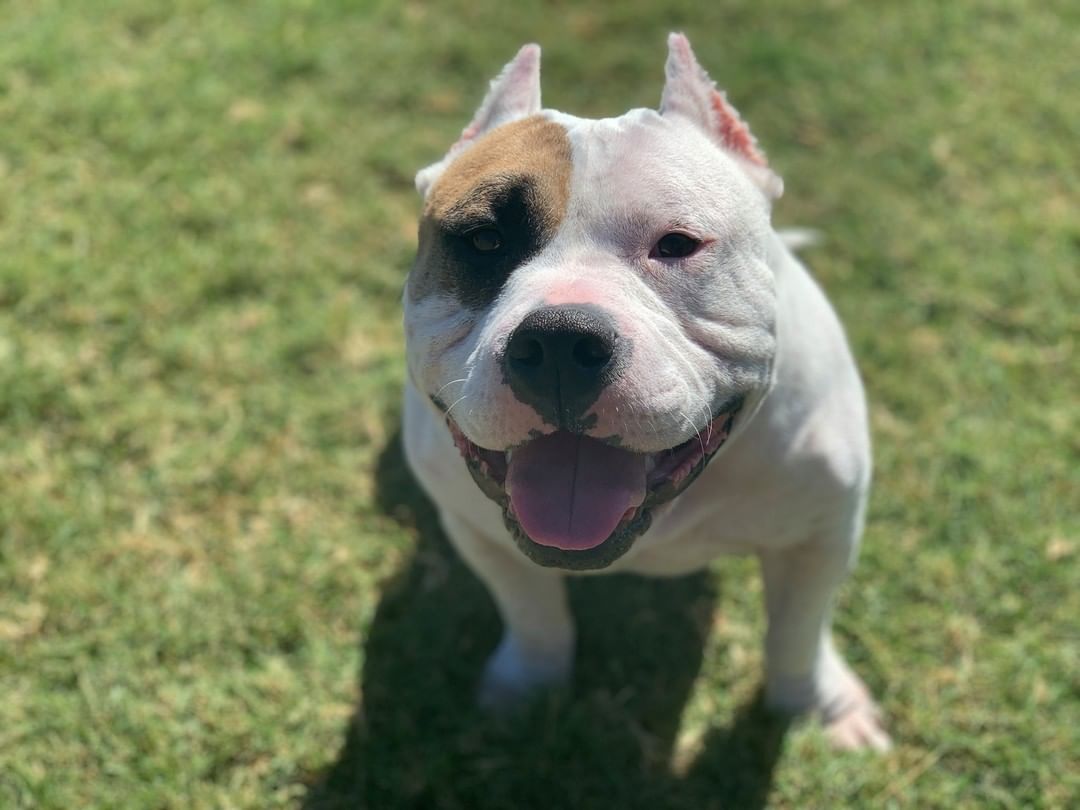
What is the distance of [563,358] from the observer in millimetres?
1957

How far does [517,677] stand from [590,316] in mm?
1713

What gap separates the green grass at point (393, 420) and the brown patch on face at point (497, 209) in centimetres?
155

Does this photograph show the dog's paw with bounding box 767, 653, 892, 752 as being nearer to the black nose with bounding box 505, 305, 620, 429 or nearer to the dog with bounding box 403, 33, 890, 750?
the dog with bounding box 403, 33, 890, 750

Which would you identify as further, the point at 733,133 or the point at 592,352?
the point at 733,133


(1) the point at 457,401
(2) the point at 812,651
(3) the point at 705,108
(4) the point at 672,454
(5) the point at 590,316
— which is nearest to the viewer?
(5) the point at 590,316

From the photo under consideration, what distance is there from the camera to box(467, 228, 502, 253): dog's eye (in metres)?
2.19

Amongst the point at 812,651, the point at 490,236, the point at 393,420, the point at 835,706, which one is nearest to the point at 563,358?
the point at 490,236

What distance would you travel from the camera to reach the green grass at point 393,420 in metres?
3.22

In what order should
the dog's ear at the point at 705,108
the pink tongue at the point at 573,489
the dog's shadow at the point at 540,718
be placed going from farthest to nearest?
the dog's shadow at the point at 540,718, the dog's ear at the point at 705,108, the pink tongue at the point at 573,489

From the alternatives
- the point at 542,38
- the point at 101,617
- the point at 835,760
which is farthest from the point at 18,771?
the point at 542,38

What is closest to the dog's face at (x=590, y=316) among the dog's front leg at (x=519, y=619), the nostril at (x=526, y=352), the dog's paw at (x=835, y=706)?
the nostril at (x=526, y=352)

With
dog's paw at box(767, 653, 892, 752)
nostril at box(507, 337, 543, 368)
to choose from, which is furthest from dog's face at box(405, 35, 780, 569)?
dog's paw at box(767, 653, 892, 752)

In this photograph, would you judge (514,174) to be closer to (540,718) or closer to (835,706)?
→ (540,718)

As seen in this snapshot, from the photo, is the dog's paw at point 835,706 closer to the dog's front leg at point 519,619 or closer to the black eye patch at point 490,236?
the dog's front leg at point 519,619
